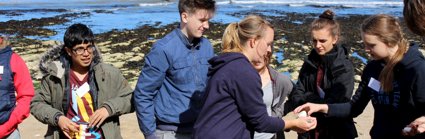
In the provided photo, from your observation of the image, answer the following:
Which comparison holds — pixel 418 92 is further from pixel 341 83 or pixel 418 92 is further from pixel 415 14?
pixel 341 83

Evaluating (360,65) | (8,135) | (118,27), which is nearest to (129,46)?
(118,27)

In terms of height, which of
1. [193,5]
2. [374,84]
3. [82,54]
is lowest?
[374,84]

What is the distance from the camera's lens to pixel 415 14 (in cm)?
264

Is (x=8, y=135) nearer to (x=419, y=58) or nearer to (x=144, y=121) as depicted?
(x=144, y=121)

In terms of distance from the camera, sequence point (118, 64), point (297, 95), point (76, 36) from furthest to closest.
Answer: point (118, 64)
point (297, 95)
point (76, 36)

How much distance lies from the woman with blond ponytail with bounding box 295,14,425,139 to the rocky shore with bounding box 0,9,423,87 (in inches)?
274

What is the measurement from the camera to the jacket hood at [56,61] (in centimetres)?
382

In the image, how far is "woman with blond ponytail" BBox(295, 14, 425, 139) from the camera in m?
3.15

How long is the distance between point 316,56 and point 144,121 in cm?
154

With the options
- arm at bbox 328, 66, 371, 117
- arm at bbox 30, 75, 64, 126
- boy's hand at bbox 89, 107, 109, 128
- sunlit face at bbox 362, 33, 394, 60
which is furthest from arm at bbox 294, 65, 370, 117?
arm at bbox 30, 75, 64, 126

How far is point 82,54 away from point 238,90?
5.28ft

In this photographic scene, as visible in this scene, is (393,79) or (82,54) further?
(82,54)

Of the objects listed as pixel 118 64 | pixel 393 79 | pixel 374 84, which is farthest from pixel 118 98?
pixel 118 64

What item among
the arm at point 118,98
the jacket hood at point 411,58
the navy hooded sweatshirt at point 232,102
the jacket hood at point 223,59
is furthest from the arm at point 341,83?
the arm at point 118,98
